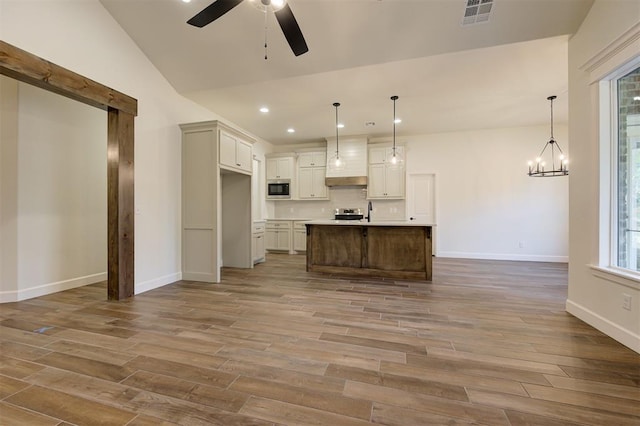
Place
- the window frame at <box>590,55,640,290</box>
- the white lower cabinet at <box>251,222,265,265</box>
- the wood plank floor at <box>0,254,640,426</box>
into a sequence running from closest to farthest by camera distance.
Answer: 1. the wood plank floor at <box>0,254,640,426</box>
2. the window frame at <box>590,55,640,290</box>
3. the white lower cabinet at <box>251,222,265,265</box>

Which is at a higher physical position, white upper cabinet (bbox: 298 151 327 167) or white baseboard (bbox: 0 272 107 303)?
white upper cabinet (bbox: 298 151 327 167)

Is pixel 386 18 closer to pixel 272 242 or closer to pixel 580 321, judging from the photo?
pixel 580 321

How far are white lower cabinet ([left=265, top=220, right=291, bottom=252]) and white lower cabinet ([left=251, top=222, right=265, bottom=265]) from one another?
49.5 inches

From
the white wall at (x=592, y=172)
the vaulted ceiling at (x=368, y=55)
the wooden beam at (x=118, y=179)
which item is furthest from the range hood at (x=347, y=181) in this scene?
the wooden beam at (x=118, y=179)

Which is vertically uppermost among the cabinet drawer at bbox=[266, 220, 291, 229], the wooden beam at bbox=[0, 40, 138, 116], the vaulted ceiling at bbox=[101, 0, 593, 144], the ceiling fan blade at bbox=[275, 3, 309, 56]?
the vaulted ceiling at bbox=[101, 0, 593, 144]

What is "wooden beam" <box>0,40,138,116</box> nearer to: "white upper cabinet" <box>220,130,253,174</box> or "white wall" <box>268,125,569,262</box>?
"white upper cabinet" <box>220,130,253,174</box>

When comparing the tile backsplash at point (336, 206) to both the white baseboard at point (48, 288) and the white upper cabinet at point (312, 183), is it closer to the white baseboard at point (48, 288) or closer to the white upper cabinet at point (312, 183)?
the white upper cabinet at point (312, 183)

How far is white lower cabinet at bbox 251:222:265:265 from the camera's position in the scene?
561 cm

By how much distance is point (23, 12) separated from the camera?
263cm

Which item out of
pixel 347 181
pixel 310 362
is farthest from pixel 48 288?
pixel 347 181

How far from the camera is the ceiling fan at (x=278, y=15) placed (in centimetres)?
Answer: 205

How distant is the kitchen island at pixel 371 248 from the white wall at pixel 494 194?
2.51m

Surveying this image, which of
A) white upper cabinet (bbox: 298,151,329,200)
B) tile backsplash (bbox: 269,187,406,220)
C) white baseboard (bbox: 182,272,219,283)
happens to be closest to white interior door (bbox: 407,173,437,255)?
tile backsplash (bbox: 269,187,406,220)

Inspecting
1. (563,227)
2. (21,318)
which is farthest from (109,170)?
(563,227)
